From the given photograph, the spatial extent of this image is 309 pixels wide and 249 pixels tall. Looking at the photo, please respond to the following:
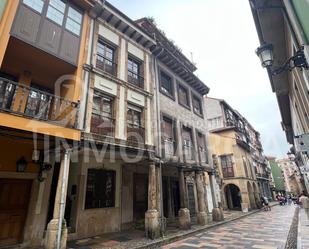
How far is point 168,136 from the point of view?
1227cm

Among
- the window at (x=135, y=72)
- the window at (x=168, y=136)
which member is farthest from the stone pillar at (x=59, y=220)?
the window at (x=168, y=136)

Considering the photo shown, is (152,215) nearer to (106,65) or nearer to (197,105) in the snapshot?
(106,65)

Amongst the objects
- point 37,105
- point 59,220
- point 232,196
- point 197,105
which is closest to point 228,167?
point 232,196

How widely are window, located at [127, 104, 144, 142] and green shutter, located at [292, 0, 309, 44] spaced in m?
7.47

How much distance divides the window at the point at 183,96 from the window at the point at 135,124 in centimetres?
472

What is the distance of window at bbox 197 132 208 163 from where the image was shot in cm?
1484

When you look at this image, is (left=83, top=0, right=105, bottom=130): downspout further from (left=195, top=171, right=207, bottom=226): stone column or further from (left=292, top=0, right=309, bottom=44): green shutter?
(left=195, top=171, right=207, bottom=226): stone column

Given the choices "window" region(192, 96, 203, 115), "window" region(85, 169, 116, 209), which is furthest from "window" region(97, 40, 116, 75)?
"window" region(192, 96, 203, 115)

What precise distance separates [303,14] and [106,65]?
8191mm

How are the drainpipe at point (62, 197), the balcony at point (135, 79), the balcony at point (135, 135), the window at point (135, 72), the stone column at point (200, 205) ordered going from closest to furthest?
the drainpipe at point (62, 197), the balcony at point (135, 135), the balcony at point (135, 79), the window at point (135, 72), the stone column at point (200, 205)

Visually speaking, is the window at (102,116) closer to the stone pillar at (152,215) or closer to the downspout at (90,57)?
the downspout at (90,57)

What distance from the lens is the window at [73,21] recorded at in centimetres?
838

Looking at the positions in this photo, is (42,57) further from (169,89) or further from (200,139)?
(200,139)

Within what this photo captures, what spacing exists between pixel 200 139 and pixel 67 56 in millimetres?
11151
